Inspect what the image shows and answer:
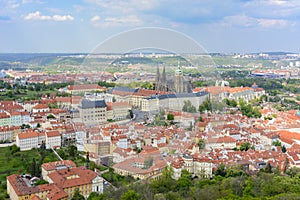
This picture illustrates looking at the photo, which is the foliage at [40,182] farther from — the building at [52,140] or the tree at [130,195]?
the building at [52,140]

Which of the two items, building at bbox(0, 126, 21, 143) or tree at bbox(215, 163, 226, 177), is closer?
tree at bbox(215, 163, 226, 177)

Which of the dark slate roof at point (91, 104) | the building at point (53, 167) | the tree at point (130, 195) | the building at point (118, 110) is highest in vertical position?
the dark slate roof at point (91, 104)

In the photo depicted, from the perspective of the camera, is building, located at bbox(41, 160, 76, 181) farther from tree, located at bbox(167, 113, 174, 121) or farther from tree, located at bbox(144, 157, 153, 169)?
tree, located at bbox(167, 113, 174, 121)

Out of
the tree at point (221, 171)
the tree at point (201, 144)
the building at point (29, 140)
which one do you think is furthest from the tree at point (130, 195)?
the building at point (29, 140)

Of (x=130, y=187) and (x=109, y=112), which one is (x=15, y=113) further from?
(x=130, y=187)

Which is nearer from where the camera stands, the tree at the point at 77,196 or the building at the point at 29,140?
the tree at the point at 77,196

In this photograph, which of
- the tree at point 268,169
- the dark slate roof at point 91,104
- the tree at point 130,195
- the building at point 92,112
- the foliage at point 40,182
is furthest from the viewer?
the dark slate roof at point 91,104

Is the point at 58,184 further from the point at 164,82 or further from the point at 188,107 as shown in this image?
the point at 164,82

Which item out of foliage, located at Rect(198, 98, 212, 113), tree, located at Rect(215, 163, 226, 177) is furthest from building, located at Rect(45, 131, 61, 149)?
tree, located at Rect(215, 163, 226, 177)

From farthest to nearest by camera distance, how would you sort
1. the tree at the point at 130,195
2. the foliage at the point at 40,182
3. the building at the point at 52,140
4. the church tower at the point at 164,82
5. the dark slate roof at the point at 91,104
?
the building at the point at 52,140 → the church tower at the point at 164,82 → the dark slate roof at the point at 91,104 → the foliage at the point at 40,182 → the tree at the point at 130,195
